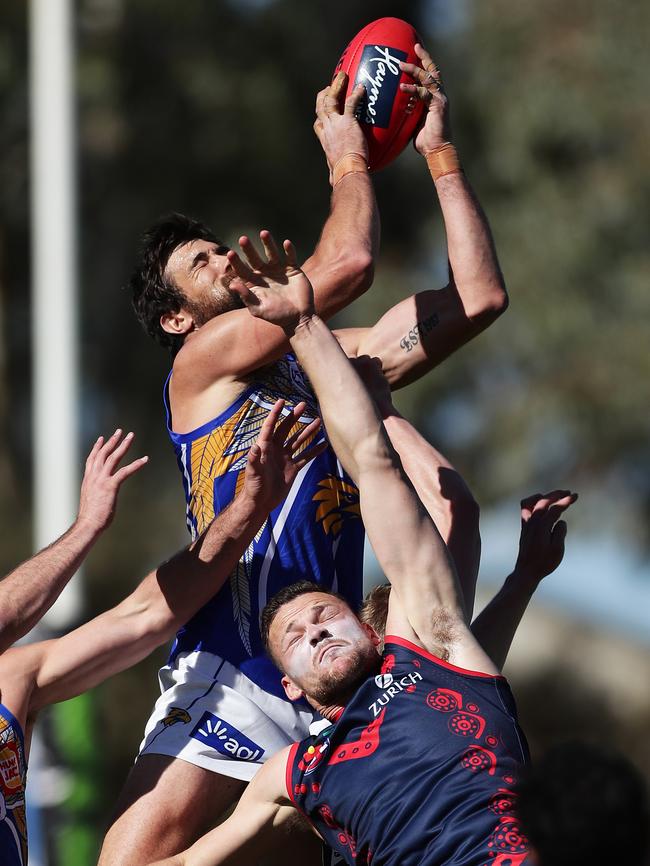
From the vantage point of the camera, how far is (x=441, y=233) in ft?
72.1

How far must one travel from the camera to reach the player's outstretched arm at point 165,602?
5.00 metres

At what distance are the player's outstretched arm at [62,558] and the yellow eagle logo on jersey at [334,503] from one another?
2.18 feet

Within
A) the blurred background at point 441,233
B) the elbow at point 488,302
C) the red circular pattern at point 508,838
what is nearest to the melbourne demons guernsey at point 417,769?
the red circular pattern at point 508,838

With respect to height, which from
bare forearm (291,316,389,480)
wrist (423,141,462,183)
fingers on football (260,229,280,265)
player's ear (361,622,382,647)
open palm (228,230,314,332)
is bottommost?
player's ear (361,622,382,647)

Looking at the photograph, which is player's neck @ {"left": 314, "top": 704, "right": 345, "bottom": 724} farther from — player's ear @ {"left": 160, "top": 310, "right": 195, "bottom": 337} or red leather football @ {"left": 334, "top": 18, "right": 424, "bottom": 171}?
red leather football @ {"left": 334, "top": 18, "right": 424, "bottom": 171}

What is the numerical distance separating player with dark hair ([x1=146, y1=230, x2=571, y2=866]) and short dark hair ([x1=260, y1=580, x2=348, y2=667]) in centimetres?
3

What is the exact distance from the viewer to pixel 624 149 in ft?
67.2

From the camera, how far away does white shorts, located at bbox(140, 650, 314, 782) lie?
16.7 ft

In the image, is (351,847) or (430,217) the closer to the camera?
(351,847)

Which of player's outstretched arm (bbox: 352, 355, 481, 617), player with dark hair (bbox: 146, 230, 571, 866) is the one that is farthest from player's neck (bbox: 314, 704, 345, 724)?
player's outstretched arm (bbox: 352, 355, 481, 617)

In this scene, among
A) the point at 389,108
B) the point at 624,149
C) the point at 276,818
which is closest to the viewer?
the point at 276,818

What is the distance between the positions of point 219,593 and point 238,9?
64.0ft

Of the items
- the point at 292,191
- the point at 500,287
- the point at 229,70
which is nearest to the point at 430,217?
the point at 292,191

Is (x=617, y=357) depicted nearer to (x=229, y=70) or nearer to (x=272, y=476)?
(x=229, y=70)
